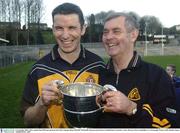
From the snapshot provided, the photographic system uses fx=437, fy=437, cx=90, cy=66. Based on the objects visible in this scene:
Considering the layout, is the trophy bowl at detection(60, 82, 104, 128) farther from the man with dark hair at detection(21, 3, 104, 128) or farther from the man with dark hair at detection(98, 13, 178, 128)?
the man with dark hair at detection(21, 3, 104, 128)

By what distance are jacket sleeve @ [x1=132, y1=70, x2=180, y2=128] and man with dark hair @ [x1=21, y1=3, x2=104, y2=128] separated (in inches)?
19.1

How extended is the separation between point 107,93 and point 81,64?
795mm

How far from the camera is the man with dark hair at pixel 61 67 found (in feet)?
10.8

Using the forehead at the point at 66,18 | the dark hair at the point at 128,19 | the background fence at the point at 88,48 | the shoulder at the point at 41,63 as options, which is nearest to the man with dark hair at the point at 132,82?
the dark hair at the point at 128,19

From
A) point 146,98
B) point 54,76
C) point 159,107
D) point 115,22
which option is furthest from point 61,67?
point 159,107

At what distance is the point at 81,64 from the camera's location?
11.5ft

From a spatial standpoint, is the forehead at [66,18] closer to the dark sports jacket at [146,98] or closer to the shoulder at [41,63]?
the shoulder at [41,63]

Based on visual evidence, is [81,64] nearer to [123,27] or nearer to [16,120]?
[123,27]

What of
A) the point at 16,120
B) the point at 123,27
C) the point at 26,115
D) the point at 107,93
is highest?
the point at 123,27

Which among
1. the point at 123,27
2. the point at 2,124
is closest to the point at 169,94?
the point at 123,27

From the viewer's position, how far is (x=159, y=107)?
315 cm

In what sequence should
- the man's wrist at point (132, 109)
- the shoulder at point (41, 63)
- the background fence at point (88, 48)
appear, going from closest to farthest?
the man's wrist at point (132, 109), the shoulder at point (41, 63), the background fence at point (88, 48)

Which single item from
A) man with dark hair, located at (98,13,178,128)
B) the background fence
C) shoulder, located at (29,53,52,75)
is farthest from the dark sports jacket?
the background fence

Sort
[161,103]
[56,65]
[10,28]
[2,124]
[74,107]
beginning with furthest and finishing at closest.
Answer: [10,28]
[2,124]
[56,65]
[161,103]
[74,107]
